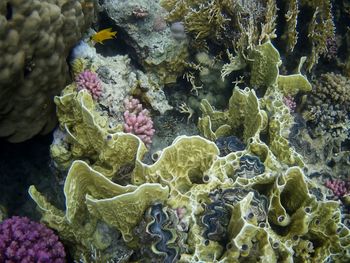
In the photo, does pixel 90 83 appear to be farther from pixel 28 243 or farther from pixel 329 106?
pixel 329 106

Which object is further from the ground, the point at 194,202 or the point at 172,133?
the point at 194,202

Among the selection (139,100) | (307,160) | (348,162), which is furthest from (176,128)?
(348,162)

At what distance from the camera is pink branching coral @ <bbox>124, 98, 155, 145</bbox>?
3.76 meters

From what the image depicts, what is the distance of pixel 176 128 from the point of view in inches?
184

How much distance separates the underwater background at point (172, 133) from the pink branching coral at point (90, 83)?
0.05 feet

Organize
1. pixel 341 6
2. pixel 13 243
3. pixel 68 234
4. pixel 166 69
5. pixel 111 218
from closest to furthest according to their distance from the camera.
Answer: pixel 111 218 → pixel 13 243 → pixel 68 234 → pixel 166 69 → pixel 341 6

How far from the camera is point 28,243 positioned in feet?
11.0

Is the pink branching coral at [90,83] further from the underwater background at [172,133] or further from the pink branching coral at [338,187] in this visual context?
the pink branching coral at [338,187]

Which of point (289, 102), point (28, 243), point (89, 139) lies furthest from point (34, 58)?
point (289, 102)

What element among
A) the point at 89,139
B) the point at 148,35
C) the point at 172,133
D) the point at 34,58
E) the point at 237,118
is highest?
the point at 34,58

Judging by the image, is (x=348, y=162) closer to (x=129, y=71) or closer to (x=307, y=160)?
(x=307, y=160)

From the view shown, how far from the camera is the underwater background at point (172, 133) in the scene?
304 centimetres

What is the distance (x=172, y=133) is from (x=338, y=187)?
7.09 feet

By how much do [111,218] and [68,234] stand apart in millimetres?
772
